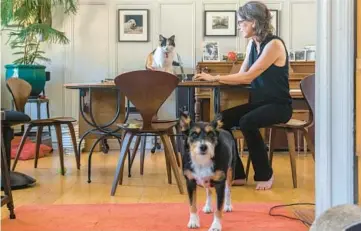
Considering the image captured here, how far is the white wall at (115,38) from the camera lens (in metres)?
6.20

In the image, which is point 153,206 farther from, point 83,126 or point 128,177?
point 83,126

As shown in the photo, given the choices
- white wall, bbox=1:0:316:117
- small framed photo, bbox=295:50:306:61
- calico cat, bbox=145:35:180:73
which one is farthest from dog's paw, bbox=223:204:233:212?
small framed photo, bbox=295:50:306:61

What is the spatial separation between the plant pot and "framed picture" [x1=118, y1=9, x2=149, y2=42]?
1146mm

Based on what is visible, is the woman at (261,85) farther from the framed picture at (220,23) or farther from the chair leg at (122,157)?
the framed picture at (220,23)

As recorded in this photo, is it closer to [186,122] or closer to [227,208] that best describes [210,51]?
[227,208]

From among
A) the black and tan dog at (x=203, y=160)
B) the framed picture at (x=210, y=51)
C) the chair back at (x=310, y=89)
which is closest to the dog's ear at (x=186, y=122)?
the black and tan dog at (x=203, y=160)

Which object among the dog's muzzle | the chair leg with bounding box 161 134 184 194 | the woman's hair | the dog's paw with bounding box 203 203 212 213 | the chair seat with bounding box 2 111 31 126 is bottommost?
the dog's paw with bounding box 203 203 212 213

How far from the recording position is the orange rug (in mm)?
2426

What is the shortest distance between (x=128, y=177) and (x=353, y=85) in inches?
90.0

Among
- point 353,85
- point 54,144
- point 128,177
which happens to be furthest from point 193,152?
point 54,144

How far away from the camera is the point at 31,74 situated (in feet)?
18.3

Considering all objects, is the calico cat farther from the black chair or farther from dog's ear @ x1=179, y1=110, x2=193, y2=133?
dog's ear @ x1=179, y1=110, x2=193, y2=133

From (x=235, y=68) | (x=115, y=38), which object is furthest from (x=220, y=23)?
(x=115, y=38)

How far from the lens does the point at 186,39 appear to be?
627 cm
